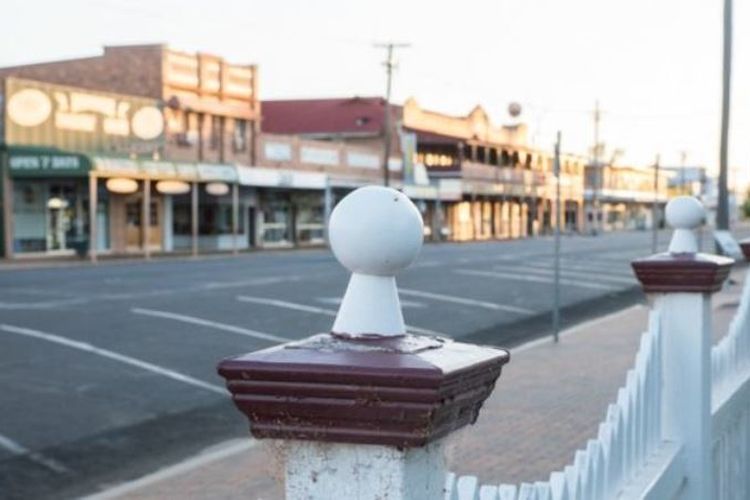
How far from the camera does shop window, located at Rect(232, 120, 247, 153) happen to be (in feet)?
171

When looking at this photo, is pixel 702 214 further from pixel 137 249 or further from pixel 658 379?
pixel 137 249

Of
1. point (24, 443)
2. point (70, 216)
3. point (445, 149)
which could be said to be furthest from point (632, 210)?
point (24, 443)

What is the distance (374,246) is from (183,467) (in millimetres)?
6891

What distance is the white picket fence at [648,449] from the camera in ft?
9.91

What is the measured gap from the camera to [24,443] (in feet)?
30.7

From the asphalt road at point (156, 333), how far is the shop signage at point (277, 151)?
72.2 feet

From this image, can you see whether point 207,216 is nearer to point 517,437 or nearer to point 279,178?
point 279,178

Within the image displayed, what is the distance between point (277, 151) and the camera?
182ft

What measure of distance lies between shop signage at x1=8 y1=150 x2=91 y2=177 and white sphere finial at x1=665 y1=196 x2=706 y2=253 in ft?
115

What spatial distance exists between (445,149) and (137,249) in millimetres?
39069

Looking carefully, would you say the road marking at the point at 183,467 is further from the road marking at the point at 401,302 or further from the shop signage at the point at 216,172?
the shop signage at the point at 216,172

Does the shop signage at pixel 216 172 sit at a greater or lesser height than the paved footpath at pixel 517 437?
greater

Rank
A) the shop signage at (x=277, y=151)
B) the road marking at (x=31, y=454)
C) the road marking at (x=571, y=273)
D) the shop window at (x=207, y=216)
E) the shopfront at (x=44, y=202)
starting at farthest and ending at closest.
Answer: the shop signage at (x=277, y=151) < the shop window at (x=207, y=216) < the shopfront at (x=44, y=202) < the road marking at (x=571, y=273) < the road marking at (x=31, y=454)

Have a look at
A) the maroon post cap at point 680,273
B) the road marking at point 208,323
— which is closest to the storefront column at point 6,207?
the road marking at point 208,323
